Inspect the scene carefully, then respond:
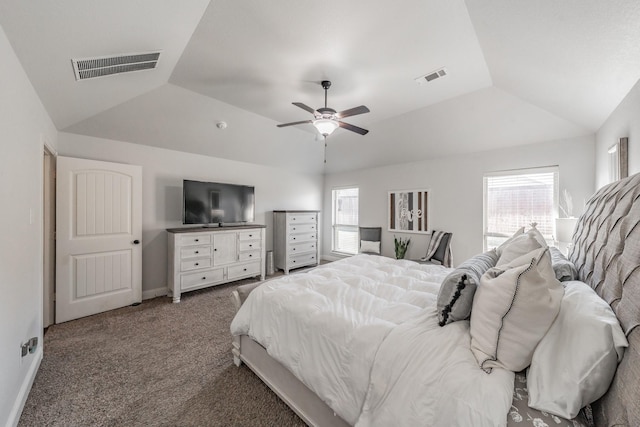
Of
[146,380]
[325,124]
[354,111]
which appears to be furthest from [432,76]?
[146,380]

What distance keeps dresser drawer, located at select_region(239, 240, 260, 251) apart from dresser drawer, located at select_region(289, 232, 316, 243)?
841mm

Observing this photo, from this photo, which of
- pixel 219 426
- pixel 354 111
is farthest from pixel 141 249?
pixel 354 111

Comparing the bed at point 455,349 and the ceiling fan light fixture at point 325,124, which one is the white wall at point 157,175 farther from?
the bed at point 455,349

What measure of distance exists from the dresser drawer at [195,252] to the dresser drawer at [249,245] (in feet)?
1.87

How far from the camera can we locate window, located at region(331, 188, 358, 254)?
6.00 m

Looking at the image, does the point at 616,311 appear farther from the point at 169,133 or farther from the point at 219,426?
the point at 169,133

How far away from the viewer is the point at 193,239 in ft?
12.5

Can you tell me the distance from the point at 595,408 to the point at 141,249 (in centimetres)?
450

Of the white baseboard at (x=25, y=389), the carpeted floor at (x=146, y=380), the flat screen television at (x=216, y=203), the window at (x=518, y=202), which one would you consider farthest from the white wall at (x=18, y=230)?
the window at (x=518, y=202)

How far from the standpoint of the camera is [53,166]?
9.72ft

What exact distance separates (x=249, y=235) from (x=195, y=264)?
996mm

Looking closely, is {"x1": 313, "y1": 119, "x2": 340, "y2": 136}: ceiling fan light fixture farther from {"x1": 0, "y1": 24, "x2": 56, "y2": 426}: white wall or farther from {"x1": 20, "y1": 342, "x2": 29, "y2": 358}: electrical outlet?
{"x1": 20, "y1": 342, "x2": 29, "y2": 358}: electrical outlet

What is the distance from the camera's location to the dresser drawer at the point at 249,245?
172 inches

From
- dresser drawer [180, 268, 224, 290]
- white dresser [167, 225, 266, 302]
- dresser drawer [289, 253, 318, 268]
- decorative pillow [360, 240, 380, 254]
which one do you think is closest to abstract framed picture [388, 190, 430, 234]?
decorative pillow [360, 240, 380, 254]
